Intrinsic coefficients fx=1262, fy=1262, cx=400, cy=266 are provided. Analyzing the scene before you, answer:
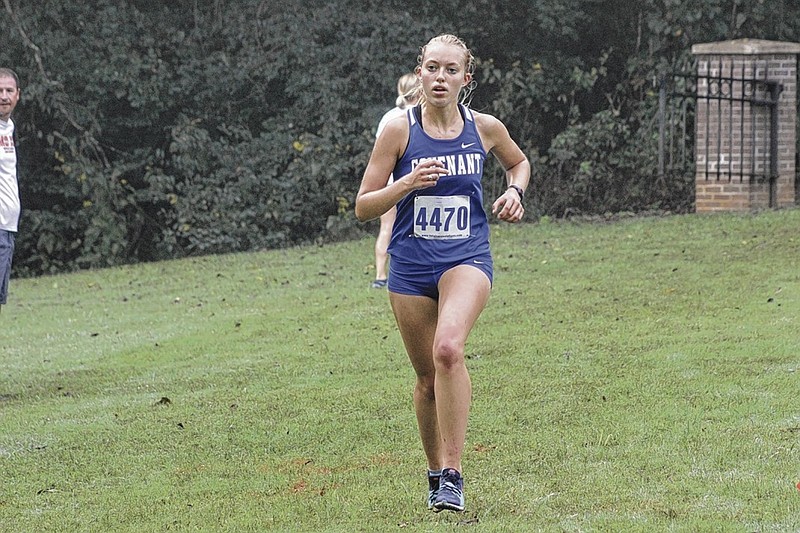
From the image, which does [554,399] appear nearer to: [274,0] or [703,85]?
[703,85]

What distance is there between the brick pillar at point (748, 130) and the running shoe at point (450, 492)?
11362 millimetres

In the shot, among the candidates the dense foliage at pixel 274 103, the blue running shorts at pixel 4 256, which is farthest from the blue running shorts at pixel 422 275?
the dense foliage at pixel 274 103

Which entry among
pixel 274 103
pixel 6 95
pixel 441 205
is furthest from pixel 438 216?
pixel 274 103

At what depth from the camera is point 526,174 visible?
5.07 metres

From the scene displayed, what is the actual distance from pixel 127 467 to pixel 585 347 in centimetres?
321

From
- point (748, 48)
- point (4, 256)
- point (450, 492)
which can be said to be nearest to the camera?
point (450, 492)

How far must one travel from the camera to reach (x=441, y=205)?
15.4ft

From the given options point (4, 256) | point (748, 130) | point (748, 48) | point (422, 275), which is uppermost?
point (748, 48)

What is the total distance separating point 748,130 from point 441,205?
11688 mm

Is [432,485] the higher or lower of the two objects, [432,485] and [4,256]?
the lower

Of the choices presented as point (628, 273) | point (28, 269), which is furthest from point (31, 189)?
point (628, 273)

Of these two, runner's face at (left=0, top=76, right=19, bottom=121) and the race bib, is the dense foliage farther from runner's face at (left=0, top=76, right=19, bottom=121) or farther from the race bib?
the race bib

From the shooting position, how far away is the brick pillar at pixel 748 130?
15.3 meters

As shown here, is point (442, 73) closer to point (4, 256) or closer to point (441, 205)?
point (441, 205)
